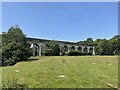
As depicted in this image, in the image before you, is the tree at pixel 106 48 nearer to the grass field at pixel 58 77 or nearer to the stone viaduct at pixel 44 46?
the stone viaduct at pixel 44 46

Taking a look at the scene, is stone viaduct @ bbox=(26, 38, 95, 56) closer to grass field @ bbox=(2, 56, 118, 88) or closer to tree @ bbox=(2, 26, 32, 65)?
tree @ bbox=(2, 26, 32, 65)

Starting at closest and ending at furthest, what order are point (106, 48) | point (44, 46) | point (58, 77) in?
point (58, 77), point (44, 46), point (106, 48)

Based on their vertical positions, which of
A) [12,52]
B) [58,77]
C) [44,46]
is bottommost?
[58,77]

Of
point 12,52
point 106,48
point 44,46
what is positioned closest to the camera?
point 12,52

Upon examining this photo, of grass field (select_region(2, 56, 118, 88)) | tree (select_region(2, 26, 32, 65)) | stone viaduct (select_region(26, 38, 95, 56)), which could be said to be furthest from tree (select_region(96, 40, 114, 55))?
grass field (select_region(2, 56, 118, 88))

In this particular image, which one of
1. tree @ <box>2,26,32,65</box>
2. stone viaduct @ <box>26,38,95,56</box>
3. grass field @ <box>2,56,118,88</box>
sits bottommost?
grass field @ <box>2,56,118,88</box>

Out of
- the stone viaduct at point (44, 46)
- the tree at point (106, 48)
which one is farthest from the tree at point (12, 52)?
the tree at point (106, 48)

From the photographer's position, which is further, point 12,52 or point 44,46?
point 44,46

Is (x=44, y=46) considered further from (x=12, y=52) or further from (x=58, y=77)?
(x=58, y=77)

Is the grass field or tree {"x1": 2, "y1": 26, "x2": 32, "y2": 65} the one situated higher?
tree {"x1": 2, "y1": 26, "x2": 32, "y2": 65}

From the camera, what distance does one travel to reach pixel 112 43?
128 metres

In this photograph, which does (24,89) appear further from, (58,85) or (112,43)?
(112,43)

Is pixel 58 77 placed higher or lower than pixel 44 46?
lower

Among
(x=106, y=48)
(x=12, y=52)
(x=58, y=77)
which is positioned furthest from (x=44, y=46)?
(x=58, y=77)
